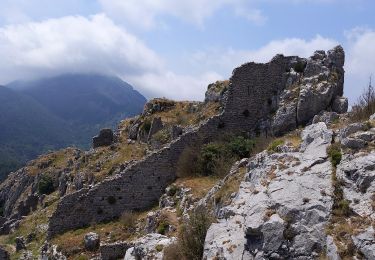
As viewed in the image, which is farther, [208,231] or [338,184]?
[208,231]

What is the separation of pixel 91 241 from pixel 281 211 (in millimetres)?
16290

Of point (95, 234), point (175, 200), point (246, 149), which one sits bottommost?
point (95, 234)

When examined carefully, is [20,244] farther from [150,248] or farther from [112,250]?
[150,248]

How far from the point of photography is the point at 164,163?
1393 inches

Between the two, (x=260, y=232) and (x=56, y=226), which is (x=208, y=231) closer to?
(x=260, y=232)

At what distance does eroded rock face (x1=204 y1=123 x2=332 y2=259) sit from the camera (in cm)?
1544

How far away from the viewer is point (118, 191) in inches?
1355

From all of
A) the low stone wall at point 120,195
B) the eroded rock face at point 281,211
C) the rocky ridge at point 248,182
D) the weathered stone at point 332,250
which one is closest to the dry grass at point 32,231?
the rocky ridge at point 248,182

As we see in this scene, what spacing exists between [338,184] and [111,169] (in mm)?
29437

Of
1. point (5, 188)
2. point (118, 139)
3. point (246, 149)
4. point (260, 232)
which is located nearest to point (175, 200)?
point (246, 149)

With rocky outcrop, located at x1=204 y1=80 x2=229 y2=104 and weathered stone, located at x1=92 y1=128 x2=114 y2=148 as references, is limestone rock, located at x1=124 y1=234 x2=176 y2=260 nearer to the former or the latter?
rocky outcrop, located at x1=204 y1=80 x2=229 y2=104

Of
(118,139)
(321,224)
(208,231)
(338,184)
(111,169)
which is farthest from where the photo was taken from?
(118,139)

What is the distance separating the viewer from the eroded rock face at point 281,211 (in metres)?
15.4

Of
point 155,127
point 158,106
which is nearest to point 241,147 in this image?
point 155,127
